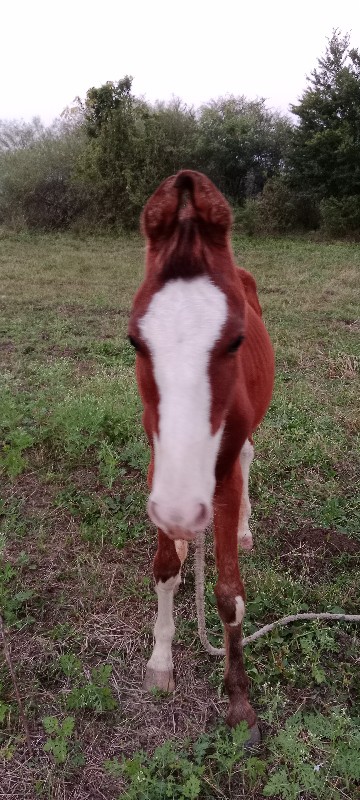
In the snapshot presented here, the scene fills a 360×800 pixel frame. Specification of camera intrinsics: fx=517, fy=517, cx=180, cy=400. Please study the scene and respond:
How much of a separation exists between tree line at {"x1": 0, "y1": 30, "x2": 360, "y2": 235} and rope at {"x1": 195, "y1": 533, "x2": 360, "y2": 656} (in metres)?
16.9

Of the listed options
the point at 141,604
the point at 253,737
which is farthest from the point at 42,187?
the point at 253,737

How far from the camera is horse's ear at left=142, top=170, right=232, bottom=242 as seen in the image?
141 centimetres

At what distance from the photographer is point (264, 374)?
8.63 feet

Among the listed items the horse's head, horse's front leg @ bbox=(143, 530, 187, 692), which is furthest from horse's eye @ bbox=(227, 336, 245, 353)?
horse's front leg @ bbox=(143, 530, 187, 692)

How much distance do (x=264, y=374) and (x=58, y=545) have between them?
1.60 meters

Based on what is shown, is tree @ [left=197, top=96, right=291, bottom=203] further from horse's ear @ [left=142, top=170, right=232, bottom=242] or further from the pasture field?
horse's ear @ [left=142, top=170, right=232, bottom=242]

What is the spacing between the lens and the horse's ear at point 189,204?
1.41 m

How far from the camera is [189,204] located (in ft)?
4.80

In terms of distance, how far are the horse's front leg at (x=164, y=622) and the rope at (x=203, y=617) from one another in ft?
0.46

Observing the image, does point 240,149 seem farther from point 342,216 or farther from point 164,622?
point 164,622

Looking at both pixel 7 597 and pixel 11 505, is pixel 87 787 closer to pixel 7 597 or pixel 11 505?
pixel 7 597

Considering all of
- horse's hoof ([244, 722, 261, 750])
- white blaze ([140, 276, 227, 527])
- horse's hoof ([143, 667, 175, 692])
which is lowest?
horse's hoof ([244, 722, 261, 750])

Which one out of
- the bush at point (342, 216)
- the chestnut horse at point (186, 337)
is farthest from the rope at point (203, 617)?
the bush at point (342, 216)

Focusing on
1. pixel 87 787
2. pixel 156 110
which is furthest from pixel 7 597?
pixel 156 110
